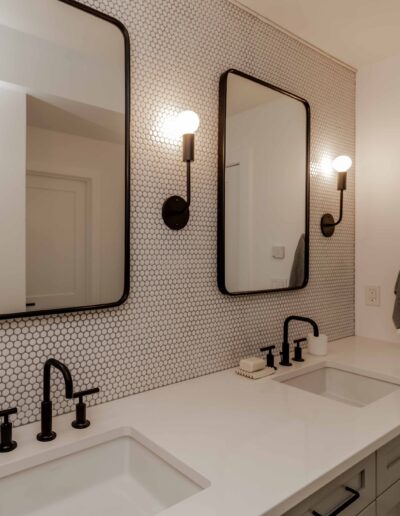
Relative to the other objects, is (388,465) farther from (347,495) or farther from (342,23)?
(342,23)

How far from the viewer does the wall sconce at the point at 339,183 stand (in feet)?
6.43

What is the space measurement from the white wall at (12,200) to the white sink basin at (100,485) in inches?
16.0

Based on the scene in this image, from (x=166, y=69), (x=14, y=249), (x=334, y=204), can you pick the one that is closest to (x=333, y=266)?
(x=334, y=204)

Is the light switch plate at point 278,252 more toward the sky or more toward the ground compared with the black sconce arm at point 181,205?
more toward the ground

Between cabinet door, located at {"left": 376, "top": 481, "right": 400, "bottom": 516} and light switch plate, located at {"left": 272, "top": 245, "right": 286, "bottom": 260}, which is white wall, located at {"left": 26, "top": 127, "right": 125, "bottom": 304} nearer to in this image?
light switch plate, located at {"left": 272, "top": 245, "right": 286, "bottom": 260}

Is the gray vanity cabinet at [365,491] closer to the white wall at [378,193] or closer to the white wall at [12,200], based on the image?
the white wall at [12,200]

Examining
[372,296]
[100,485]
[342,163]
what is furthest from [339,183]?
[100,485]

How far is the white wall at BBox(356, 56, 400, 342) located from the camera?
2.04 m

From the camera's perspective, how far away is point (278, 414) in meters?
1.16

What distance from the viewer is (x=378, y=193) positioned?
2.10 m

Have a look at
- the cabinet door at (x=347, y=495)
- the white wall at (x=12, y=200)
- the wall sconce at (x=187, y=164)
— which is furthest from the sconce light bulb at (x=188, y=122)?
the cabinet door at (x=347, y=495)

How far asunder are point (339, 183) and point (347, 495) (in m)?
1.40

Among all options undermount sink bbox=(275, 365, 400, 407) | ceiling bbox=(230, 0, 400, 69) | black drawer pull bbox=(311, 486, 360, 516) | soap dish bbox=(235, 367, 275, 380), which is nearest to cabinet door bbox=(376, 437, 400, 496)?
black drawer pull bbox=(311, 486, 360, 516)

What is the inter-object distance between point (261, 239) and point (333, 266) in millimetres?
575
